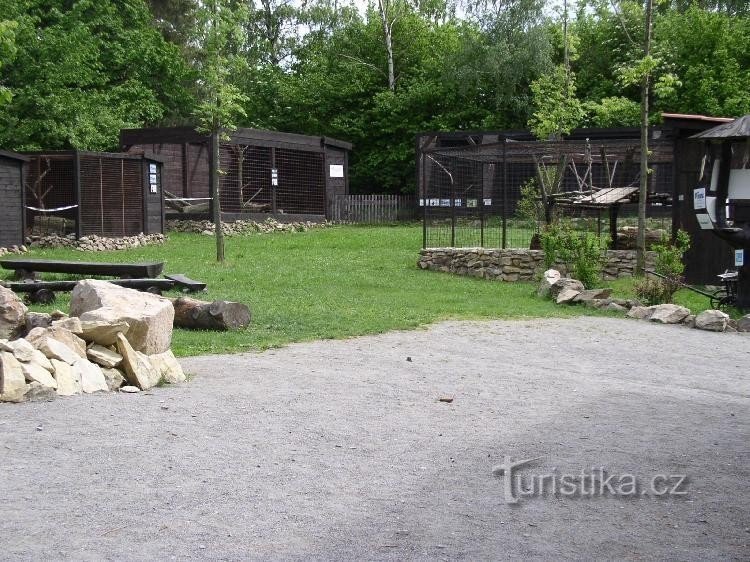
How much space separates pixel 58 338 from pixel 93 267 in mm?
7296

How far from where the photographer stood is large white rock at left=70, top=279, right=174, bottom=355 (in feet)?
28.7

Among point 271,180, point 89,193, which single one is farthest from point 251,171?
point 89,193

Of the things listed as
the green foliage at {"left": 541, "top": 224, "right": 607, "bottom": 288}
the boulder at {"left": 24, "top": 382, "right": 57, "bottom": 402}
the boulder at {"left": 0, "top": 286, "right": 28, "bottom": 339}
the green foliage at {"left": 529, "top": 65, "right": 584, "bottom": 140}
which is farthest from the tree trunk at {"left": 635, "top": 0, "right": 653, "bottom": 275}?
the green foliage at {"left": 529, "top": 65, "right": 584, "bottom": 140}

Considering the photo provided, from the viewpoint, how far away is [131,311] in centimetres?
897

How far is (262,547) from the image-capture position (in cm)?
457

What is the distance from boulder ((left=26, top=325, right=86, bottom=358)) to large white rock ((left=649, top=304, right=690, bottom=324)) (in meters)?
8.39

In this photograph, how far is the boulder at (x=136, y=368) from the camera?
8.30 meters

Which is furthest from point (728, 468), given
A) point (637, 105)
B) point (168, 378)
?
point (637, 105)

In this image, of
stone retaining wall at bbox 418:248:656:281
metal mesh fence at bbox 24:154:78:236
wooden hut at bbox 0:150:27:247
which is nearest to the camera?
stone retaining wall at bbox 418:248:656:281

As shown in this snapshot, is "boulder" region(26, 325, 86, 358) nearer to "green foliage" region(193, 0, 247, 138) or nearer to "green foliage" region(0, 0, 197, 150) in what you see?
"green foliage" region(193, 0, 247, 138)

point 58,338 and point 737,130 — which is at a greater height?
point 737,130

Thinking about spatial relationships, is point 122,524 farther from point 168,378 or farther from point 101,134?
point 101,134

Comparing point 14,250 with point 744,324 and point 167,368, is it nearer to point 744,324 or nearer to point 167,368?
point 167,368

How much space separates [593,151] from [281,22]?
125 ft
